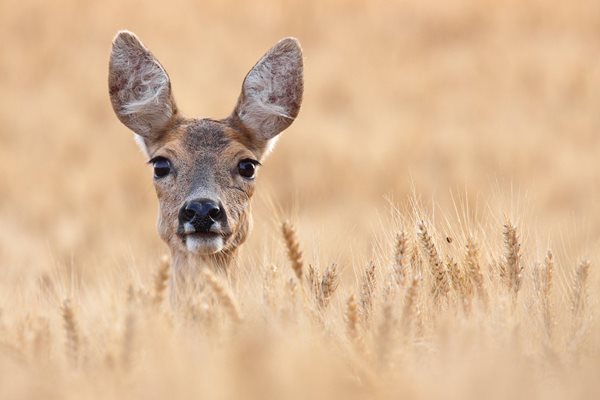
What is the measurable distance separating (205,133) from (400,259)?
7.36 feet

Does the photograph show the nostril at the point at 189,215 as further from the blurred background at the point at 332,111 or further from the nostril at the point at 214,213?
the blurred background at the point at 332,111

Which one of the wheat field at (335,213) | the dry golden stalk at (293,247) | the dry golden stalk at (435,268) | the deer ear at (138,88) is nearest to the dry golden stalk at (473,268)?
the wheat field at (335,213)

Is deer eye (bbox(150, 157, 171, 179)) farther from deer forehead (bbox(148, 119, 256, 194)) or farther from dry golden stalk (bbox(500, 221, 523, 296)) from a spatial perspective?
dry golden stalk (bbox(500, 221, 523, 296))

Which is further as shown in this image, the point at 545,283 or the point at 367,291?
the point at 367,291

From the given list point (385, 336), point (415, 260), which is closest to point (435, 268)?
point (415, 260)

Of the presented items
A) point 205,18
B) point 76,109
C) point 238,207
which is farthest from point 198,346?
point 205,18

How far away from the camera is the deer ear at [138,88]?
8.16 m

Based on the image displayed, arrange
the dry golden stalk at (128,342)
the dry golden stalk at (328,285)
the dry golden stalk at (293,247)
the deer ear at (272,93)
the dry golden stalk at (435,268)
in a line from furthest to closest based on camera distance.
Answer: the deer ear at (272,93)
the dry golden stalk at (435,268)
the dry golden stalk at (328,285)
the dry golden stalk at (293,247)
the dry golden stalk at (128,342)

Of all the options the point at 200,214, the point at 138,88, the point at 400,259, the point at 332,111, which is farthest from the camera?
the point at 332,111

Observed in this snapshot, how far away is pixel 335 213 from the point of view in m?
16.0

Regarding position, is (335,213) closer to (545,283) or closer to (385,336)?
(545,283)

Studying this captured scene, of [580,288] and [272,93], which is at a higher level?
[272,93]

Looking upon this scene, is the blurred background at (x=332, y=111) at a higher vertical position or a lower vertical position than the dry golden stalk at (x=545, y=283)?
higher

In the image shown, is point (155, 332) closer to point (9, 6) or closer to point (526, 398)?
point (526, 398)
